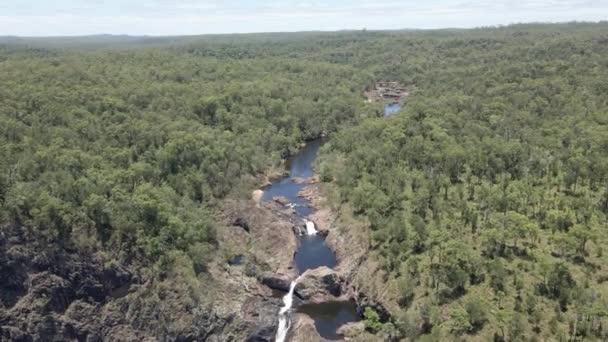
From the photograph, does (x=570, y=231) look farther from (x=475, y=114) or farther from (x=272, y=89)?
(x=272, y=89)

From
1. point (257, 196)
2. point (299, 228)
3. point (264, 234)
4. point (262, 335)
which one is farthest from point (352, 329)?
point (257, 196)

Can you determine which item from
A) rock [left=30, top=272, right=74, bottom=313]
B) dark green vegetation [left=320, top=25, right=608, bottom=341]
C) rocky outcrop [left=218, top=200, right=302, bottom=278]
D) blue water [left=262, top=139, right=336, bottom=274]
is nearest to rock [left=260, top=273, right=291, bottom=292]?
rocky outcrop [left=218, top=200, right=302, bottom=278]

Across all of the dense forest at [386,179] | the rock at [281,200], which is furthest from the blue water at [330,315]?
the rock at [281,200]

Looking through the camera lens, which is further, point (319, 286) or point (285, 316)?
point (319, 286)

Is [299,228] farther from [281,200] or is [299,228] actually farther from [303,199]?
[303,199]

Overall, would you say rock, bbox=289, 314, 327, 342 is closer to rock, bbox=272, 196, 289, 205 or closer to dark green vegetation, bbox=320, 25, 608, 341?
dark green vegetation, bbox=320, 25, 608, 341

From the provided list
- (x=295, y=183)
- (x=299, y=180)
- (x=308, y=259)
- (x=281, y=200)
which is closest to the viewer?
(x=308, y=259)
